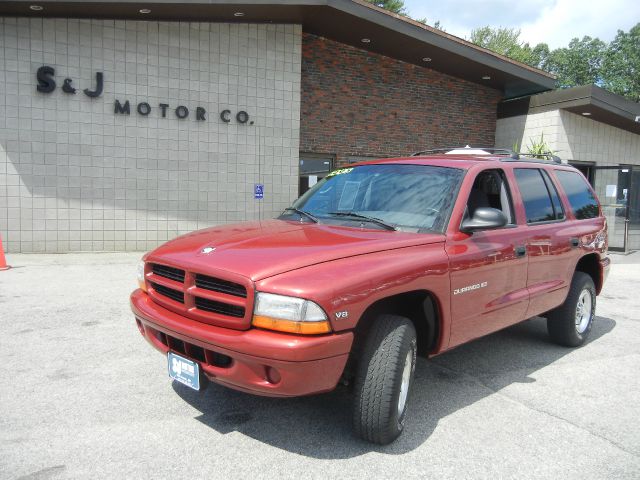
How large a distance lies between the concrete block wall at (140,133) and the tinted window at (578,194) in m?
7.46

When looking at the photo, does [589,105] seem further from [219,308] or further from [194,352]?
[194,352]

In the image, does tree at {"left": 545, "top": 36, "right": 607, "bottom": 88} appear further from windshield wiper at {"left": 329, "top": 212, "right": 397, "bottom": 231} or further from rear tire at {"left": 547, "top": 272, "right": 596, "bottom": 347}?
windshield wiper at {"left": 329, "top": 212, "right": 397, "bottom": 231}

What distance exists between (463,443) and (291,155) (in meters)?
9.58

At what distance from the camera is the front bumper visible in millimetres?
2648

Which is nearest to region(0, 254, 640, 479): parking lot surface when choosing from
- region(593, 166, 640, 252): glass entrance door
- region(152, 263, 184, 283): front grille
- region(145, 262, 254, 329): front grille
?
region(145, 262, 254, 329): front grille

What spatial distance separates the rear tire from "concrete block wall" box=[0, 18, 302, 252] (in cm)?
776

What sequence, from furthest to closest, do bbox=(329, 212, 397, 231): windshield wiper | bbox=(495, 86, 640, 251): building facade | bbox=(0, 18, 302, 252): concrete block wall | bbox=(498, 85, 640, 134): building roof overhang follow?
bbox=(495, 86, 640, 251): building facade, bbox=(498, 85, 640, 134): building roof overhang, bbox=(0, 18, 302, 252): concrete block wall, bbox=(329, 212, 397, 231): windshield wiper

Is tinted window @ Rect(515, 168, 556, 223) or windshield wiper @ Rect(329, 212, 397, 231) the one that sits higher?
tinted window @ Rect(515, 168, 556, 223)

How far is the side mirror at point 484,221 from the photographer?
3.57 metres

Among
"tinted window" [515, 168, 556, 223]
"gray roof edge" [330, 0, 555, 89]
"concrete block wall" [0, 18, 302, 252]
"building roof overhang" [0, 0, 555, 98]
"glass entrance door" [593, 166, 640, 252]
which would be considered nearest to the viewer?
"tinted window" [515, 168, 556, 223]

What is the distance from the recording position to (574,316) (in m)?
5.12

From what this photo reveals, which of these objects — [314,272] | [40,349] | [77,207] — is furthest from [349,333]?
[77,207]

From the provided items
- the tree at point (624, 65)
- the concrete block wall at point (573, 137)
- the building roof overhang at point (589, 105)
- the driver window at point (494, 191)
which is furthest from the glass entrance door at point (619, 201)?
the tree at point (624, 65)

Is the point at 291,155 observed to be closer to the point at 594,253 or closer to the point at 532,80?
the point at 532,80
